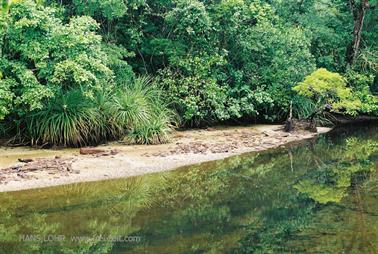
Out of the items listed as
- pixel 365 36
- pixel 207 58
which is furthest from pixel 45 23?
pixel 365 36

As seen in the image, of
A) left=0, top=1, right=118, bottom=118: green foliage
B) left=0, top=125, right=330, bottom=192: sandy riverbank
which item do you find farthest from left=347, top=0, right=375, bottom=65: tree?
left=0, top=1, right=118, bottom=118: green foliage

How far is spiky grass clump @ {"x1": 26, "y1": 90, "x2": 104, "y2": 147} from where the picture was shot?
1344cm

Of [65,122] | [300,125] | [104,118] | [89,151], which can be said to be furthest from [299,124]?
[65,122]

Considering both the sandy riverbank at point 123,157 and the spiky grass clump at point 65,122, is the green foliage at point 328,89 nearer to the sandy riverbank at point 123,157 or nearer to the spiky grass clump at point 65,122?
the sandy riverbank at point 123,157

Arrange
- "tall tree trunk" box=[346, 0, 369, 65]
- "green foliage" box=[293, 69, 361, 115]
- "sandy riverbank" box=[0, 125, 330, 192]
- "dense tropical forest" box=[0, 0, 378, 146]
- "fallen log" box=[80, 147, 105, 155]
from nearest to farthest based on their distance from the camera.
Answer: "sandy riverbank" box=[0, 125, 330, 192] → "fallen log" box=[80, 147, 105, 155] → "dense tropical forest" box=[0, 0, 378, 146] → "green foliage" box=[293, 69, 361, 115] → "tall tree trunk" box=[346, 0, 369, 65]

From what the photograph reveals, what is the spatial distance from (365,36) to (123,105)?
13191 mm

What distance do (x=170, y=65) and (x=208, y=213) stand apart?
8803 mm

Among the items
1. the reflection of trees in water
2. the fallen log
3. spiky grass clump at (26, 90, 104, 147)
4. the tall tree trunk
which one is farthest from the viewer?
the tall tree trunk

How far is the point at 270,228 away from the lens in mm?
8523

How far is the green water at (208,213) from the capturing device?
7621 mm

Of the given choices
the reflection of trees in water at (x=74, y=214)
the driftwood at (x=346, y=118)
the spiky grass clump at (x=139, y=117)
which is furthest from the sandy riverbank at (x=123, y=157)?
the driftwood at (x=346, y=118)

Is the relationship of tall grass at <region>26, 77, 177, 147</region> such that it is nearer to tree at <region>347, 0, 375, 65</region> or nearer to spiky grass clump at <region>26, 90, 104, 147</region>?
spiky grass clump at <region>26, 90, 104, 147</region>

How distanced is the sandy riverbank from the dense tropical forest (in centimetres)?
68

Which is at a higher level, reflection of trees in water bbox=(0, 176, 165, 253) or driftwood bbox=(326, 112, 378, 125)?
driftwood bbox=(326, 112, 378, 125)
